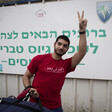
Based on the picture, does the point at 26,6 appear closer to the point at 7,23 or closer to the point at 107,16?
the point at 7,23

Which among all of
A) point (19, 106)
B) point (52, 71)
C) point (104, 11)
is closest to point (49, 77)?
A: point (52, 71)

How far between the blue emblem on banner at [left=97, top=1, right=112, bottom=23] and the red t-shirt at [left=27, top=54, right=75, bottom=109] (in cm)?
104

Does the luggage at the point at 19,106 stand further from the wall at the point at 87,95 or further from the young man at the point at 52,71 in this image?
the wall at the point at 87,95

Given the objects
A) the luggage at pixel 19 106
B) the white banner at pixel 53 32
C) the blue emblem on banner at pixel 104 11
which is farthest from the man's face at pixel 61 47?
the blue emblem on banner at pixel 104 11

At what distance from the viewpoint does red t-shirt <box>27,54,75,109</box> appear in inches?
46.0

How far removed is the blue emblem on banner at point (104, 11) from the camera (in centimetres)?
178

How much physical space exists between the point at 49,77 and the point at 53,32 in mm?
1029

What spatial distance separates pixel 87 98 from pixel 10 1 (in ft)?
7.30

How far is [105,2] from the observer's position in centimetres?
177

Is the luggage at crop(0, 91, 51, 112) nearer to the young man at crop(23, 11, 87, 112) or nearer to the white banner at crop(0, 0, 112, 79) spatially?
the young man at crop(23, 11, 87, 112)

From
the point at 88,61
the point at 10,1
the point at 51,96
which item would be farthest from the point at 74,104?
the point at 10,1

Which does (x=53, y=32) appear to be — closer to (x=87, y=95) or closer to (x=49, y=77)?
(x=49, y=77)

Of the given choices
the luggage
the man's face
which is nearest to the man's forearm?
the man's face

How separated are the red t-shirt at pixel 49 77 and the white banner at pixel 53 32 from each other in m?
0.80
